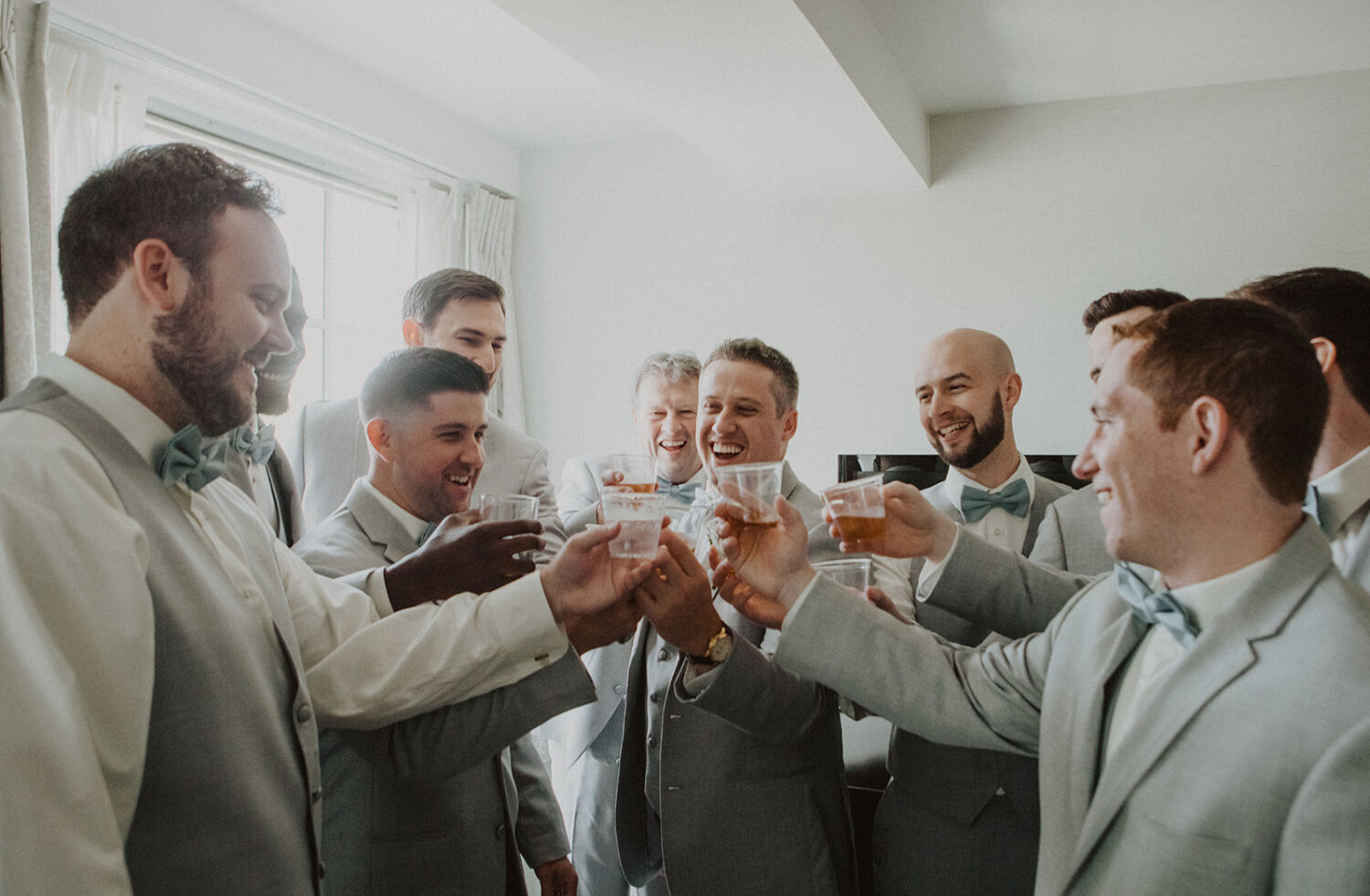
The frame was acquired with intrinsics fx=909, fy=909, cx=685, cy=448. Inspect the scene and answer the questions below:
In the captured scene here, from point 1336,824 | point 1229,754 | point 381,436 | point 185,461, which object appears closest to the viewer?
point 1336,824

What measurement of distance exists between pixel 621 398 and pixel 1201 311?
5.25m

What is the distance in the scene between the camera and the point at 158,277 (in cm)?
128

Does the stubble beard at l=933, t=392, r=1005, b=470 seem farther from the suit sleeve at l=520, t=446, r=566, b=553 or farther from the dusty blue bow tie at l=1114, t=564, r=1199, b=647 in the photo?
the dusty blue bow tie at l=1114, t=564, r=1199, b=647

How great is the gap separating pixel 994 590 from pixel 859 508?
0.35 meters

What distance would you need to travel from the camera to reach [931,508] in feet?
6.40

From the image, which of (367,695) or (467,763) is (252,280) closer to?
(367,695)

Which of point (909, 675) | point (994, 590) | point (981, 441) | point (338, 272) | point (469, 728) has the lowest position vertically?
point (469, 728)

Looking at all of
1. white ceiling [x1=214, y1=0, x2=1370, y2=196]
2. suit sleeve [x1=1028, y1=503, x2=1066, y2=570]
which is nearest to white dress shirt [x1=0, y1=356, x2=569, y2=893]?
suit sleeve [x1=1028, y1=503, x2=1066, y2=570]

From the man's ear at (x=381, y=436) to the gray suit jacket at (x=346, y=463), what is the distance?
0.85 m

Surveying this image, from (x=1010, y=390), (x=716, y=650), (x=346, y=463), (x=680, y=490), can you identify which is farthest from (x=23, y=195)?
(x=1010, y=390)

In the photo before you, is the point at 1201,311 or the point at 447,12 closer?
the point at 1201,311

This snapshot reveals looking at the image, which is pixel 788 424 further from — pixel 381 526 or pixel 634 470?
pixel 381 526

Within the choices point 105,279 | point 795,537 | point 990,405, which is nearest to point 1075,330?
point 990,405

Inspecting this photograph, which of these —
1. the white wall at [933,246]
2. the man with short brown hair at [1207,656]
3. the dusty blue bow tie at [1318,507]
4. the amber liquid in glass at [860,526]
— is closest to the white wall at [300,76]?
the white wall at [933,246]
